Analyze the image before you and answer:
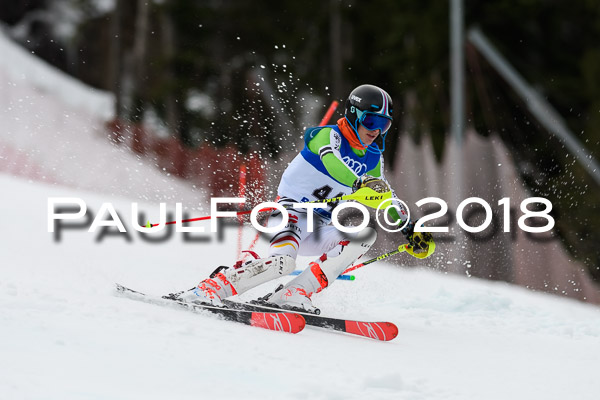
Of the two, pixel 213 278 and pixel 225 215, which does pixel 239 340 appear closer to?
pixel 213 278

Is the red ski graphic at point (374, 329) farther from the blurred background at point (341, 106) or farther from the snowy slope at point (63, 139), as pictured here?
the snowy slope at point (63, 139)

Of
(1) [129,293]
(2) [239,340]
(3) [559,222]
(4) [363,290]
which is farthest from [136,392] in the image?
(3) [559,222]

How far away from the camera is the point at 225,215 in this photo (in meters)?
6.41

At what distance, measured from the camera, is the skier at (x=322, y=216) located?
5.69 metres

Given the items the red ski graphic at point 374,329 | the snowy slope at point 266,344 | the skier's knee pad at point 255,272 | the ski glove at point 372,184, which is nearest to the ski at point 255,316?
the snowy slope at point 266,344

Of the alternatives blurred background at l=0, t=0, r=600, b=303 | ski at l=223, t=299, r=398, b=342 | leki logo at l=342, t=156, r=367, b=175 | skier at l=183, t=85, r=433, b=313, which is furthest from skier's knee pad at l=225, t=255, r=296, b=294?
blurred background at l=0, t=0, r=600, b=303

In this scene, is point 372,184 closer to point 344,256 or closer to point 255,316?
point 344,256

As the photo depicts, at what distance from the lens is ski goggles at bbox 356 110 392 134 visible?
576cm

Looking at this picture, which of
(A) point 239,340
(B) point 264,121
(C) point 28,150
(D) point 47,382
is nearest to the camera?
(D) point 47,382

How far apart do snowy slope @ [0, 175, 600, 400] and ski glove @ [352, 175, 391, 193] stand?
97 cm

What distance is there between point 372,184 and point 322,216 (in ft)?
2.12

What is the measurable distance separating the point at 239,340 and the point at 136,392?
1216 mm

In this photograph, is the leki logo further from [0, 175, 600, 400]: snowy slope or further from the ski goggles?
[0, 175, 600, 400]: snowy slope

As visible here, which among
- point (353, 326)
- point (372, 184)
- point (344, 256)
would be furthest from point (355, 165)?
point (353, 326)
